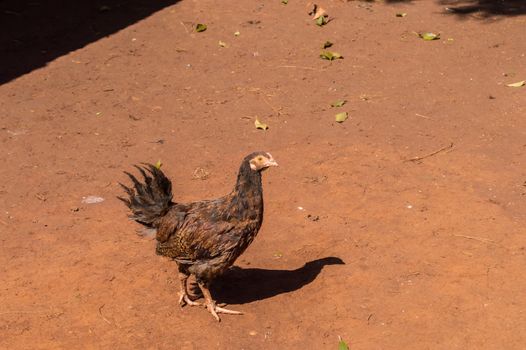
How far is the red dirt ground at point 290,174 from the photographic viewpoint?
6926mm

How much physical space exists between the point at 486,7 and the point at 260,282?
8868mm

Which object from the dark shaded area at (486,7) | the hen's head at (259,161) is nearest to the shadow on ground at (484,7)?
the dark shaded area at (486,7)

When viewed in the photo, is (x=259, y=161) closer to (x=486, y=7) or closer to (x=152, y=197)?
(x=152, y=197)

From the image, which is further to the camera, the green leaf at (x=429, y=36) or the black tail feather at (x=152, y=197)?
the green leaf at (x=429, y=36)

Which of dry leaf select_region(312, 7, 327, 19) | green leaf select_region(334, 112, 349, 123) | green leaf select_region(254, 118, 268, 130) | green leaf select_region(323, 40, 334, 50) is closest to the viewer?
green leaf select_region(254, 118, 268, 130)

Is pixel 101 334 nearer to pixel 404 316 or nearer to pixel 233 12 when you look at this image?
pixel 404 316

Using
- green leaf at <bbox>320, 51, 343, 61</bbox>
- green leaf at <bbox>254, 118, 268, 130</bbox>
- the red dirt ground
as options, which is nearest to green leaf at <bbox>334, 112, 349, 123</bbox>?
the red dirt ground

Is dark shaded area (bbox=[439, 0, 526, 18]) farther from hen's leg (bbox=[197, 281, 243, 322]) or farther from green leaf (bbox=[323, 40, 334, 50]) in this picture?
hen's leg (bbox=[197, 281, 243, 322])

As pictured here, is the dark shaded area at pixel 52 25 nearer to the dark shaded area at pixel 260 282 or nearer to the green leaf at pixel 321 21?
the green leaf at pixel 321 21

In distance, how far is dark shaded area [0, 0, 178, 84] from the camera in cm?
1247

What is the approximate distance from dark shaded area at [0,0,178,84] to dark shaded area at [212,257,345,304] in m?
6.00

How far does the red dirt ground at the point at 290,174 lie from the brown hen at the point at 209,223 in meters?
0.56

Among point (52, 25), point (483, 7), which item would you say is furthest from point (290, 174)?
point (483, 7)

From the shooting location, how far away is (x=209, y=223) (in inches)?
270
